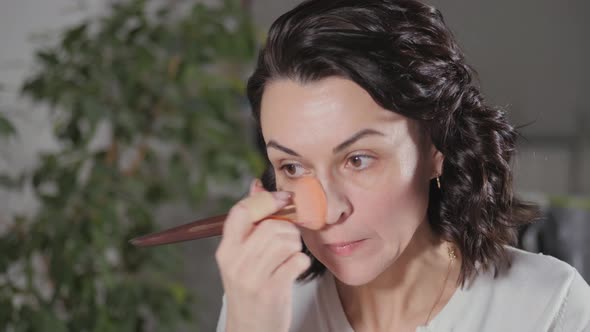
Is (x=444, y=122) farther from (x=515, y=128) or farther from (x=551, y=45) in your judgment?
(x=551, y=45)

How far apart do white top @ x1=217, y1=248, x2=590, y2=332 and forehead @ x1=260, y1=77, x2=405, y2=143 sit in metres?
0.29

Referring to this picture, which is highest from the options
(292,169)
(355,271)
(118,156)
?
(292,169)

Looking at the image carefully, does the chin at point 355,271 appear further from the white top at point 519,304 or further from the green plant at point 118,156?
the green plant at point 118,156

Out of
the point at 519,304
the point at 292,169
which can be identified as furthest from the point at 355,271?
the point at 519,304

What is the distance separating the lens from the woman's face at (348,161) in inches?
29.0

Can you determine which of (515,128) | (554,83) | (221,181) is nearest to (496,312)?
(515,128)

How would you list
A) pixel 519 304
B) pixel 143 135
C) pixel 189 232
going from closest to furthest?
pixel 189 232
pixel 519 304
pixel 143 135

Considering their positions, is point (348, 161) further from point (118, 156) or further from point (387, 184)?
point (118, 156)

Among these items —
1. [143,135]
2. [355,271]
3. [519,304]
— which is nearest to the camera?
[355,271]

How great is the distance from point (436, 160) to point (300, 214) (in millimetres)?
233

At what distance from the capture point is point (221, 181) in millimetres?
1825

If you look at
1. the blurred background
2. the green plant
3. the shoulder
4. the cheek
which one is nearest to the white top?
the shoulder

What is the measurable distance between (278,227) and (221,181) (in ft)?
3.84

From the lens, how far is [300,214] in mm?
710
